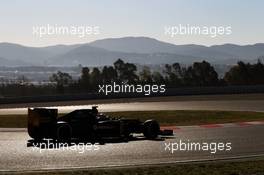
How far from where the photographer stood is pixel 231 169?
10852 mm

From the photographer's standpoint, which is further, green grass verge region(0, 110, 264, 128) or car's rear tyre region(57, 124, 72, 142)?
green grass verge region(0, 110, 264, 128)

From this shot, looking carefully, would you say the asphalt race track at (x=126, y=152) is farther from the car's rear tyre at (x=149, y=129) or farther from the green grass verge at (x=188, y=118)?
the green grass verge at (x=188, y=118)

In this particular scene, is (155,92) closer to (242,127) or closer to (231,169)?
(242,127)

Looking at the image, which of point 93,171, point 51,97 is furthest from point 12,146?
point 51,97

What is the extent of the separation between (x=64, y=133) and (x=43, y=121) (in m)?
0.78

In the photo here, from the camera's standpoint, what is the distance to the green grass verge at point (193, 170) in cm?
1048

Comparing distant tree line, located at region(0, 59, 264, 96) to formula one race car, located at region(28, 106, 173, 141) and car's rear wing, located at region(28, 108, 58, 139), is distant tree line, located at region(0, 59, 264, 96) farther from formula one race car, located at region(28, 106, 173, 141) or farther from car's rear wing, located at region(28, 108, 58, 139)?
car's rear wing, located at region(28, 108, 58, 139)

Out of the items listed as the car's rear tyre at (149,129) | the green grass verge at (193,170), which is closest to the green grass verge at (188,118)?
the car's rear tyre at (149,129)

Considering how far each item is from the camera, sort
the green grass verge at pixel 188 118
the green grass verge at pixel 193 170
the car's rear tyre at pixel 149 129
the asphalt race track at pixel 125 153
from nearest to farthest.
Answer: the green grass verge at pixel 193 170
the asphalt race track at pixel 125 153
the car's rear tyre at pixel 149 129
the green grass verge at pixel 188 118

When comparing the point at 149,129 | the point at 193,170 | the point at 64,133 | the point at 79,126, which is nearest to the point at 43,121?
the point at 64,133

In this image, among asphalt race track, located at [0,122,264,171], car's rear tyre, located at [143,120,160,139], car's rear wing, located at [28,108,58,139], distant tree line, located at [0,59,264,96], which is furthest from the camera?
distant tree line, located at [0,59,264,96]

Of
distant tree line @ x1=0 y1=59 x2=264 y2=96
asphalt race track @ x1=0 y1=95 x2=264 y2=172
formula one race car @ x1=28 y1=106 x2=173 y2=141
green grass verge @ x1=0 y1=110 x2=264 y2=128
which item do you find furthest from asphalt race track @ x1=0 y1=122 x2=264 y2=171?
distant tree line @ x1=0 y1=59 x2=264 y2=96

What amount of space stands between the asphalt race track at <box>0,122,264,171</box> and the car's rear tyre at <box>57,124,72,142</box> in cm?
105

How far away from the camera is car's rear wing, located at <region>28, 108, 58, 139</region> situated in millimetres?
15727
